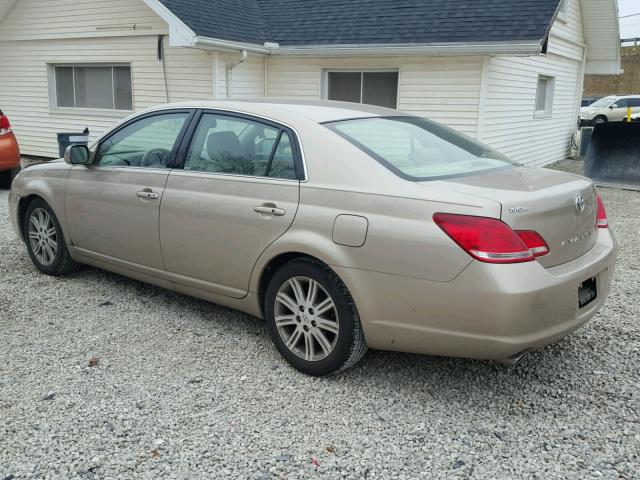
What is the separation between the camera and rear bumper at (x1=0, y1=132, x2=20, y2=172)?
31.9 ft

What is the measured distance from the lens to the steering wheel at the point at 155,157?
4.52 metres

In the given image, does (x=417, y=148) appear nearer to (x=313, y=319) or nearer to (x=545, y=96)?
(x=313, y=319)

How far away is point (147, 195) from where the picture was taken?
14.7 feet

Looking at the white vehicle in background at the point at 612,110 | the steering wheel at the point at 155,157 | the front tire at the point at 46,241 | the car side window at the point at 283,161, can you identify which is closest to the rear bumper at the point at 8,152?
the front tire at the point at 46,241

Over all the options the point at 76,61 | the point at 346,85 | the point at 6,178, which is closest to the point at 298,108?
the point at 6,178

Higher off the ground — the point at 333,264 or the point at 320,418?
the point at 333,264

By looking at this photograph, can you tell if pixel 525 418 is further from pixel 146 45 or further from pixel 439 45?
pixel 146 45

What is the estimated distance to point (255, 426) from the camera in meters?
3.25

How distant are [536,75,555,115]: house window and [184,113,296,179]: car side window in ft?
40.2

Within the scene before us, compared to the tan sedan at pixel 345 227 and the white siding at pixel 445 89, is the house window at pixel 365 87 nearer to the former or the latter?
the white siding at pixel 445 89

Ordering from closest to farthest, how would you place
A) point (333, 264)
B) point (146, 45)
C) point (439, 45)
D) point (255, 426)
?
point (255, 426), point (333, 264), point (439, 45), point (146, 45)

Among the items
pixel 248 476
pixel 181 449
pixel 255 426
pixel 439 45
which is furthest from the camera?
pixel 439 45


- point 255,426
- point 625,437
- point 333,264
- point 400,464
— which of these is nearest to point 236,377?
point 255,426

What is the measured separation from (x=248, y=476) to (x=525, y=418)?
1.48 m
